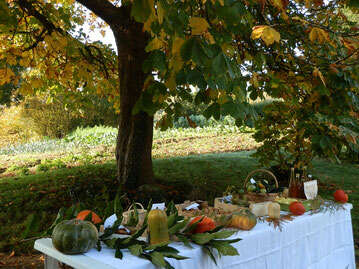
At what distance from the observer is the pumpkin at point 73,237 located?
6.15ft

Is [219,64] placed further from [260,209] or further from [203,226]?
[260,209]

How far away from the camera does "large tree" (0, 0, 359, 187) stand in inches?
76.5

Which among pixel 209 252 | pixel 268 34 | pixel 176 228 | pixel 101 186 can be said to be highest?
pixel 268 34

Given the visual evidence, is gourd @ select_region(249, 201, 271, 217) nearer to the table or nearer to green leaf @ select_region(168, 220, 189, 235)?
the table

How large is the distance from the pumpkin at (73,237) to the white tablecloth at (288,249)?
81 mm

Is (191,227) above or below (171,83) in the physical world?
below

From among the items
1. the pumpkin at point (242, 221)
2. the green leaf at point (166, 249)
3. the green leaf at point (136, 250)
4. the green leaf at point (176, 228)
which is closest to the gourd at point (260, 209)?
the pumpkin at point (242, 221)

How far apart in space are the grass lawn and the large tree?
0.75 m

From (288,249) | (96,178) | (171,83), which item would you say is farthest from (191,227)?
(96,178)

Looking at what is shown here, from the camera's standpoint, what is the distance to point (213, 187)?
6836 mm

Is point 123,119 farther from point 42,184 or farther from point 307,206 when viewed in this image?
point 307,206

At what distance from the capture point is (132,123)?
572cm

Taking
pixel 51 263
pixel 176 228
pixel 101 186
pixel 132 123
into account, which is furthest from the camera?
pixel 101 186

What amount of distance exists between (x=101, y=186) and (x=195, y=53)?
5.03m
